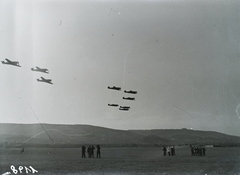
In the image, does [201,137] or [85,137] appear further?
[85,137]

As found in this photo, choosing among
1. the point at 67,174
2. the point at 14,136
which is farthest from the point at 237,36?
the point at 14,136

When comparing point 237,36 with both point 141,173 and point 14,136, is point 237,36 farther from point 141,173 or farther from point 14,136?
point 14,136

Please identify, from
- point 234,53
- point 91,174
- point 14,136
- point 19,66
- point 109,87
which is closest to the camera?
point 91,174

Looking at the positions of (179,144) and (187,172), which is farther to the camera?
(179,144)

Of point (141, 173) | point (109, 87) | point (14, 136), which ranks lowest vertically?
point (141, 173)

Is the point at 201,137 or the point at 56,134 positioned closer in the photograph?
the point at 201,137

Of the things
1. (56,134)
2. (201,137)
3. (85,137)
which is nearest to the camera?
(201,137)

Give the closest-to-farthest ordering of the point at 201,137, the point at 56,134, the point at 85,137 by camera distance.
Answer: the point at 201,137
the point at 56,134
the point at 85,137

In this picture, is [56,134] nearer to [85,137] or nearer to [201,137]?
[85,137]

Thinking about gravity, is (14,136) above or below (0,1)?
below

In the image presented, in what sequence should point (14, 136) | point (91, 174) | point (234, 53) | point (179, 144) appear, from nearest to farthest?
point (91, 174)
point (234, 53)
point (14, 136)
point (179, 144)

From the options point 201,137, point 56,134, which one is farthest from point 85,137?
point 201,137
